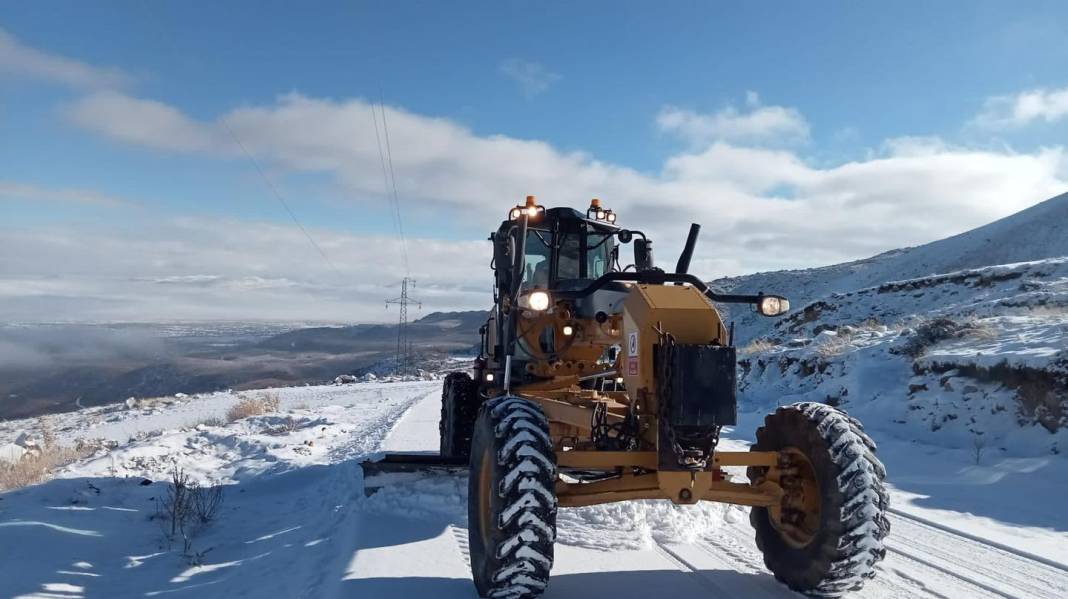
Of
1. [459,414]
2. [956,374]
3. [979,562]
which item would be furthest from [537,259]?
[956,374]

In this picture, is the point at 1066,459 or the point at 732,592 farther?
the point at 1066,459

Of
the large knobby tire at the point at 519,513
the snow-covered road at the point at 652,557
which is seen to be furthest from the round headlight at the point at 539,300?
the snow-covered road at the point at 652,557

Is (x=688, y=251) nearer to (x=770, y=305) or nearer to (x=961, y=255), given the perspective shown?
(x=770, y=305)

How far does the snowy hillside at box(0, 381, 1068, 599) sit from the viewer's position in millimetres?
4766

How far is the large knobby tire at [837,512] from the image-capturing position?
13.7ft

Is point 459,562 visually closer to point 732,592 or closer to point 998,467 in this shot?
point 732,592

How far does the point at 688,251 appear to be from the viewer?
571cm

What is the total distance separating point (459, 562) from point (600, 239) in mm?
3658

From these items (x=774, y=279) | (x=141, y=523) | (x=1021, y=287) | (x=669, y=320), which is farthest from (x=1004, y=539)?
(x=774, y=279)

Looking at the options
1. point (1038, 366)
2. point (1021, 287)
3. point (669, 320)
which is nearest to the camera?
point (669, 320)

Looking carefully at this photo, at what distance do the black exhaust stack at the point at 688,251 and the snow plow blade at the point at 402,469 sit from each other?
2.91 m

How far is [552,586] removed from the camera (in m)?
4.64

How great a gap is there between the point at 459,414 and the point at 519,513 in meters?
4.42

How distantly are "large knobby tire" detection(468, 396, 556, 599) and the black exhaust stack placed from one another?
86.2 inches
